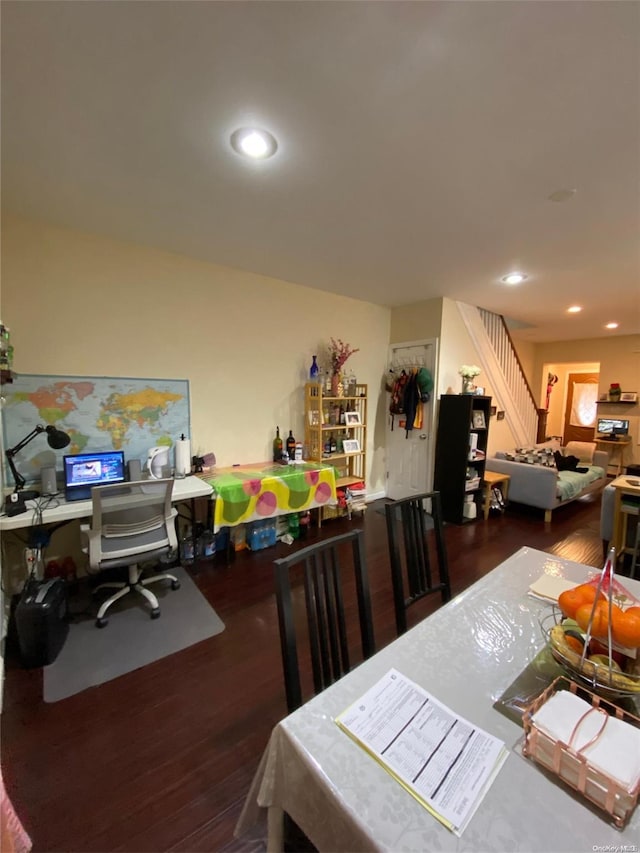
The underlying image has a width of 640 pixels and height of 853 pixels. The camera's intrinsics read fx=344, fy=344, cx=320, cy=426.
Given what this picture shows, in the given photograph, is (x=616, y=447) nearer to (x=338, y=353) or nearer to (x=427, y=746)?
(x=338, y=353)

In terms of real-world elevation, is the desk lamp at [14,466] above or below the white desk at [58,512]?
above

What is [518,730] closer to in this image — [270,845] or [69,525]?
[270,845]

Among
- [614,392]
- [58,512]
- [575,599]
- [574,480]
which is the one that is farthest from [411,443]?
[614,392]

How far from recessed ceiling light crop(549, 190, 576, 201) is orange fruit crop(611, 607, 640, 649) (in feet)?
7.14

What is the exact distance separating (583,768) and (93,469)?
290 cm

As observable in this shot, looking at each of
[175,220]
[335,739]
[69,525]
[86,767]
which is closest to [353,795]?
[335,739]

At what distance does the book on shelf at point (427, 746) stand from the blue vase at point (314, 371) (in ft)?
10.6

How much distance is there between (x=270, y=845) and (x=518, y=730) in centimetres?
70

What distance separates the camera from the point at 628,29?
3.64 feet

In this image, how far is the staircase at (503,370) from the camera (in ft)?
15.0

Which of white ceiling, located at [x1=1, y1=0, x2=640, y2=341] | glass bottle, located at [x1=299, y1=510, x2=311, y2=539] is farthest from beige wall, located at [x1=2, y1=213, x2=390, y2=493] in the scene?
glass bottle, located at [x1=299, y1=510, x2=311, y2=539]

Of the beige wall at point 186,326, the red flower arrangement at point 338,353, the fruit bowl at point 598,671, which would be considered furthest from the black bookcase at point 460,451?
the fruit bowl at point 598,671

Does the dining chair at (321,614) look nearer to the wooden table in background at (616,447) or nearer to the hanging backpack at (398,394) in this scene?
the hanging backpack at (398,394)

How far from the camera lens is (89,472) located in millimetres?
2521
